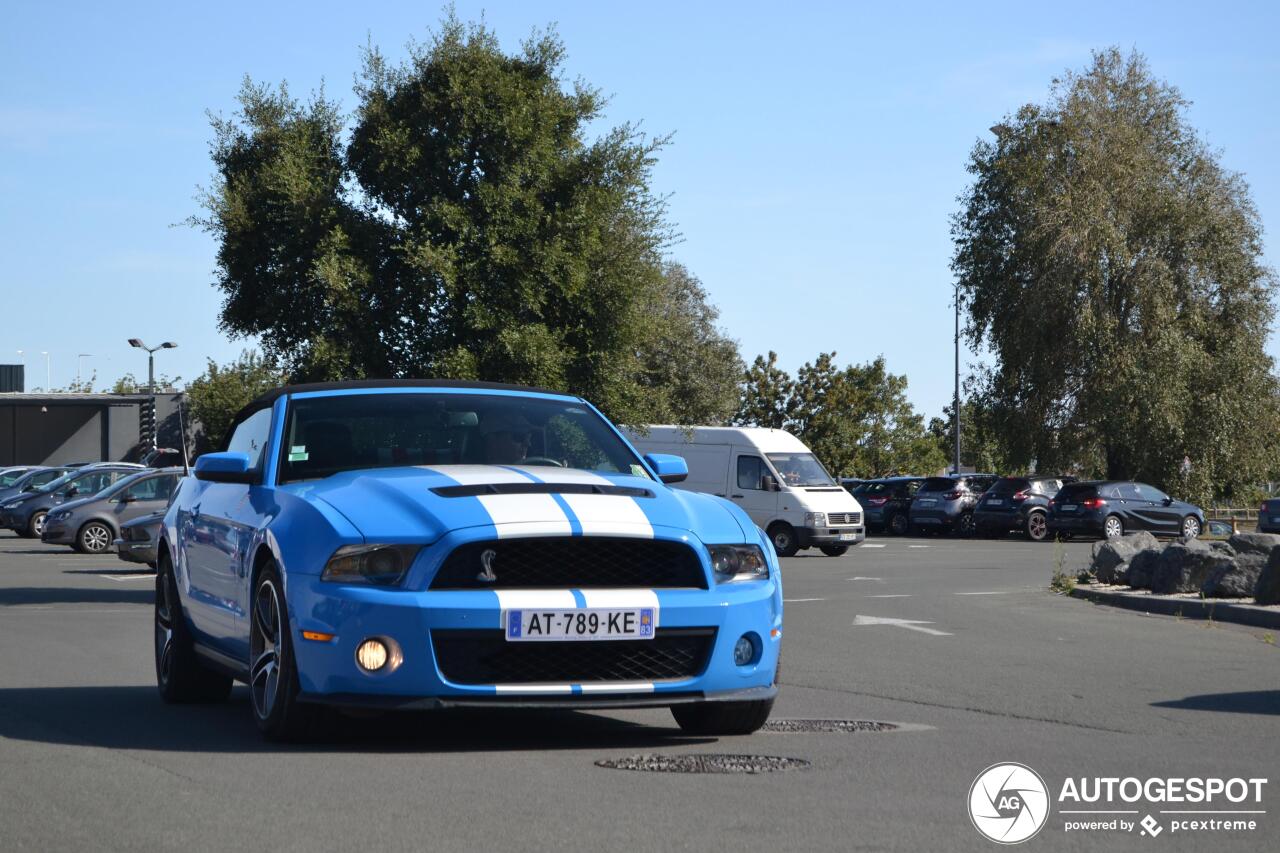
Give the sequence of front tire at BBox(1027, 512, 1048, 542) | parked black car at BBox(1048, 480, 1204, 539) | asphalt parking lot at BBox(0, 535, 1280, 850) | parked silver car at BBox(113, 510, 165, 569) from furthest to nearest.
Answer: front tire at BBox(1027, 512, 1048, 542), parked black car at BBox(1048, 480, 1204, 539), parked silver car at BBox(113, 510, 165, 569), asphalt parking lot at BBox(0, 535, 1280, 850)

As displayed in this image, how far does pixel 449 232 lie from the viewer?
67.6 ft

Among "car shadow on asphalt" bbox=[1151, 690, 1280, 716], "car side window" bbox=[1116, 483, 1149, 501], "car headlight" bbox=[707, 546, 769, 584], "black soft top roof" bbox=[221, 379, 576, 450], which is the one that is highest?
"black soft top roof" bbox=[221, 379, 576, 450]

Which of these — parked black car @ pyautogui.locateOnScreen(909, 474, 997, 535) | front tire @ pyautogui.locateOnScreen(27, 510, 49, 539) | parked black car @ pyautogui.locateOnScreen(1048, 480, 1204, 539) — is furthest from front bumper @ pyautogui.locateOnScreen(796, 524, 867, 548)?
front tire @ pyautogui.locateOnScreen(27, 510, 49, 539)

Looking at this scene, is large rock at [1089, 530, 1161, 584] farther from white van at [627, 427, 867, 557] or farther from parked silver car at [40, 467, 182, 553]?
parked silver car at [40, 467, 182, 553]

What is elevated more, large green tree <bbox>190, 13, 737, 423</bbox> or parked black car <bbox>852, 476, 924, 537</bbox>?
large green tree <bbox>190, 13, 737, 423</bbox>

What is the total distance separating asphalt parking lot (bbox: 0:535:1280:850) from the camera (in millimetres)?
5430

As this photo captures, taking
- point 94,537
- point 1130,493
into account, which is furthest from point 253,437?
point 1130,493

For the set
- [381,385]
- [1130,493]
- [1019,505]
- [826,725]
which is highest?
[381,385]

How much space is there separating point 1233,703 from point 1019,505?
33476mm

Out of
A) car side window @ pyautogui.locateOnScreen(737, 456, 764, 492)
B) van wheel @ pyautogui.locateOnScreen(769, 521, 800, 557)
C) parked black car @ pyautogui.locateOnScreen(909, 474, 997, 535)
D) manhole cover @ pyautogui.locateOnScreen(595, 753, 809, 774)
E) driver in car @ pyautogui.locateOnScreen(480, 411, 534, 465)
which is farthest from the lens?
parked black car @ pyautogui.locateOnScreen(909, 474, 997, 535)

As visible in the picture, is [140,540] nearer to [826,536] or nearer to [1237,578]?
[826,536]

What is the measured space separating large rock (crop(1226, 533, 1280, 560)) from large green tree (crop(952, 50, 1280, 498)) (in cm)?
2589

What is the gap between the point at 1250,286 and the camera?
150ft

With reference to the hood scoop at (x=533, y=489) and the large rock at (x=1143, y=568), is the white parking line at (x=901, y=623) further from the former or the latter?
the hood scoop at (x=533, y=489)
